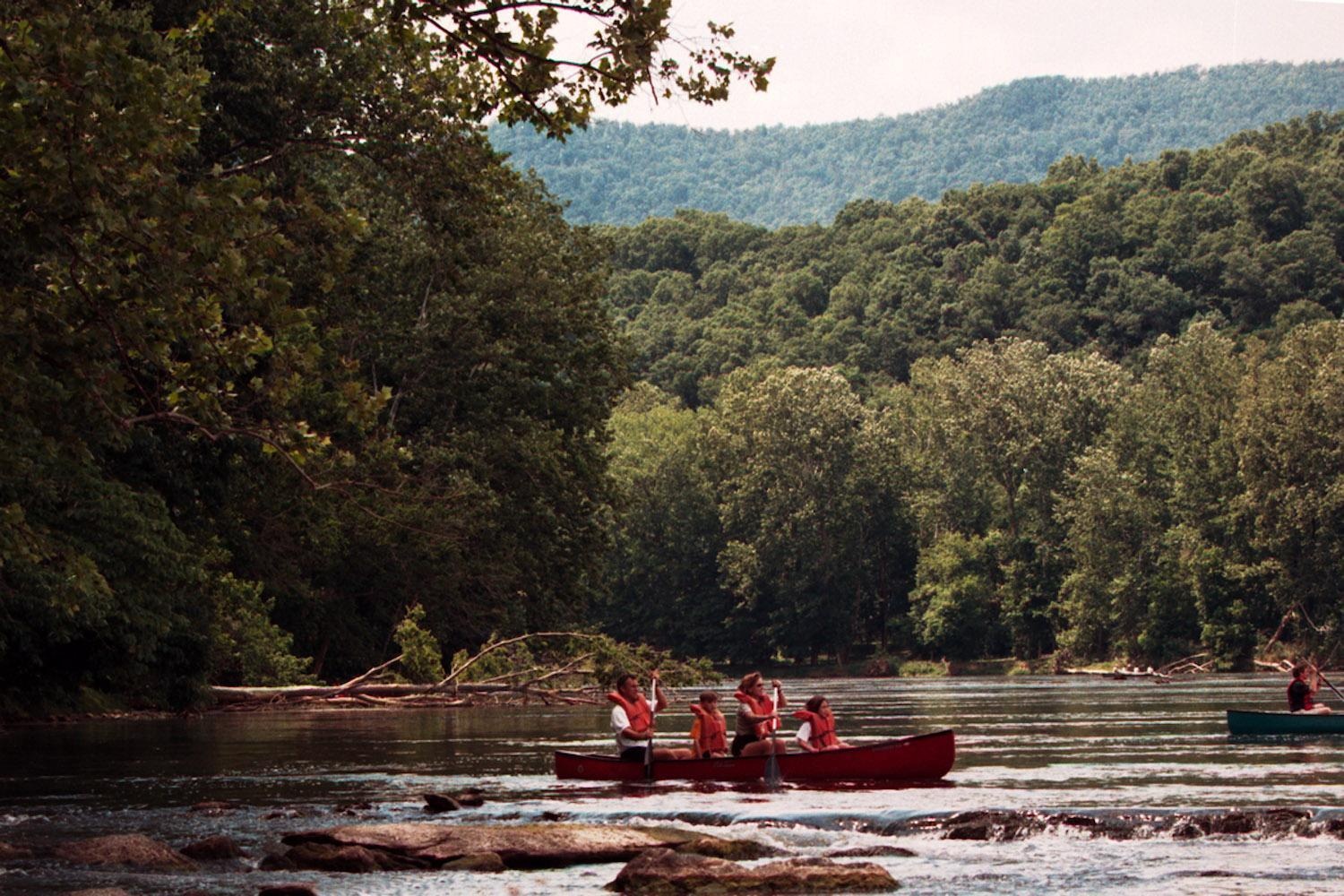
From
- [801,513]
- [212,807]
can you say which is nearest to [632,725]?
[212,807]

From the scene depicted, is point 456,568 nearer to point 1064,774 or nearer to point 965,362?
point 1064,774

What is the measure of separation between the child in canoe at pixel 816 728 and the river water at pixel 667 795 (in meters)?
0.90

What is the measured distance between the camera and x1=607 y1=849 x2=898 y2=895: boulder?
15211mm

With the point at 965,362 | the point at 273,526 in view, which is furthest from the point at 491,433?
the point at 965,362

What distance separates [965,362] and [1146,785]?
8158cm

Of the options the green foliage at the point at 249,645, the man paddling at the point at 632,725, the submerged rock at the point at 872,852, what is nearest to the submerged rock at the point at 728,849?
the submerged rock at the point at 872,852

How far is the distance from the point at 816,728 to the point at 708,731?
4.88ft

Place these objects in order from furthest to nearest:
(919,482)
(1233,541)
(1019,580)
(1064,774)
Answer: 1. (919,482)
2. (1019,580)
3. (1233,541)
4. (1064,774)

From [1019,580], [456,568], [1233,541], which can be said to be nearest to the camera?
[456,568]

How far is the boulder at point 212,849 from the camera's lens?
17.6 m

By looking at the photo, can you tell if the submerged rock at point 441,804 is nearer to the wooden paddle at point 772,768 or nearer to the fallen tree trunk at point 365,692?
the wooden paddle at point 772,768

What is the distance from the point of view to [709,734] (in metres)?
25.2

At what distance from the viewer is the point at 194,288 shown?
17516mm

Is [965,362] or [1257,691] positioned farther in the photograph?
[965,362]
